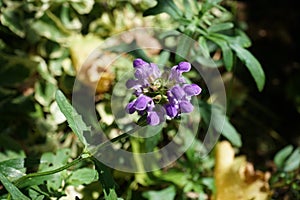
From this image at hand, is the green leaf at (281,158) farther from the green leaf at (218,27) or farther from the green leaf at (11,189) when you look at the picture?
the green leaf at (11,189)

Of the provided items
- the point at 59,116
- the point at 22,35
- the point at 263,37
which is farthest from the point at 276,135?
the point at 22,35

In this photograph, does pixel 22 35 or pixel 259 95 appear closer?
pixel 22 35

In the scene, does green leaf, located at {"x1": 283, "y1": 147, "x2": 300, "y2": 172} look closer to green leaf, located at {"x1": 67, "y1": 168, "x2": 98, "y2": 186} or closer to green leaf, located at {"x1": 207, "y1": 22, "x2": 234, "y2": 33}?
green leaf, located at {"x1": 207, "y1": 22, "x2": 234, "y2": 33}

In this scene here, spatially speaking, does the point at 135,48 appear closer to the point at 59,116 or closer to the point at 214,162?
the point at 59,116

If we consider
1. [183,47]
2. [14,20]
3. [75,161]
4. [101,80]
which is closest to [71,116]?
[75,161]

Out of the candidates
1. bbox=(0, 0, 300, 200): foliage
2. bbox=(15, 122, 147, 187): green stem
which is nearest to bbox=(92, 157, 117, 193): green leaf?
bbox=(15, 122, 147, 187): green stem

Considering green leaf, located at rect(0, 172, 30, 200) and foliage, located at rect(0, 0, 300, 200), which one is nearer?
green leaf, located at rect(0, 172, 30, 200)
